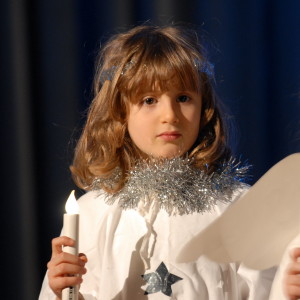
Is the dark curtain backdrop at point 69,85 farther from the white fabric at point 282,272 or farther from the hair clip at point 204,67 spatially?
the white fabric at point 282,272

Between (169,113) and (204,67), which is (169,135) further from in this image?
(204,67)

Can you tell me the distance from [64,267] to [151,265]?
0.25m

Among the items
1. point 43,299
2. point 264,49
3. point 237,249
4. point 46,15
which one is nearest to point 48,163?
point 46,15

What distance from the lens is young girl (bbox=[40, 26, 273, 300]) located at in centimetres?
147

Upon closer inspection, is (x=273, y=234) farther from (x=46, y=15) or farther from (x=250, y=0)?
(x=46, y=15)

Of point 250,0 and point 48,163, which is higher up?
point 250,0

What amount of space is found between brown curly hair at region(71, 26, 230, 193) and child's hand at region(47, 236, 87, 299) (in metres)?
0.29

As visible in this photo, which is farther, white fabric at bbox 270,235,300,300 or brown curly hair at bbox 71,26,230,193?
brown curly hair at bbox 71,26,230,193

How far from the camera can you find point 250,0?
6.48 ft

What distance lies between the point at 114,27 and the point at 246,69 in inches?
16.1

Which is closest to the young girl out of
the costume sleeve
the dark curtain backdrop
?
the costume sleeve

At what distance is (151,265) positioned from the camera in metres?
1.48

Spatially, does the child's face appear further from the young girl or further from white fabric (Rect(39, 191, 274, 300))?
white fabric (Rect(39, 191, 274, 300))

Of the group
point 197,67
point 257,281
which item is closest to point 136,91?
point 197,67
